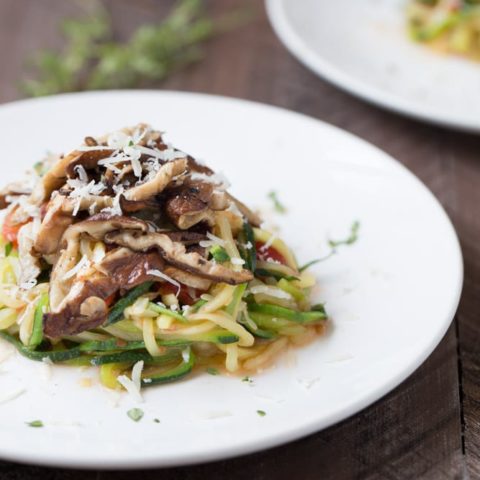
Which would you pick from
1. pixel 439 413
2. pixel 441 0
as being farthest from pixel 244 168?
pixel 441 0

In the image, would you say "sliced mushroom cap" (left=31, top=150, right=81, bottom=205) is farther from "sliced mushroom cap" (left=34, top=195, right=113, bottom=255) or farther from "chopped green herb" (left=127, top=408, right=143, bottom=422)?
"chopped green herb" (left=127, top=408, right=143, bottom=422)

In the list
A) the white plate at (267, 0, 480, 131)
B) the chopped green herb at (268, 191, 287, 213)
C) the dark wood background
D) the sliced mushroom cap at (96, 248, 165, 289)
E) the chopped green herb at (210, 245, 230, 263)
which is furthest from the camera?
the white plate at (267, 0, 480, 131)

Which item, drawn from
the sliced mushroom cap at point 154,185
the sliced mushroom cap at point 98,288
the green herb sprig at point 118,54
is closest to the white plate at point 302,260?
the sliced mushroom cap at point 98,288

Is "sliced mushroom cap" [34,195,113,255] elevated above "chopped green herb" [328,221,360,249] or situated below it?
above

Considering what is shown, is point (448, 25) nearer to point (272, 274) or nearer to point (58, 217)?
point (272, 274)

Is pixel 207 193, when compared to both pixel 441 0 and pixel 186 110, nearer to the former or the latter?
pixel 186 110

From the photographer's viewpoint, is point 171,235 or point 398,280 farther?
point 398,280

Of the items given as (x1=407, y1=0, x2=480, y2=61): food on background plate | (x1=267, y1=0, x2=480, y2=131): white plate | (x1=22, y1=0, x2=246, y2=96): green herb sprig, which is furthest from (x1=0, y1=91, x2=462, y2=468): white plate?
(x1=407, y1=0, x2=480, y2=61): food on background plate
